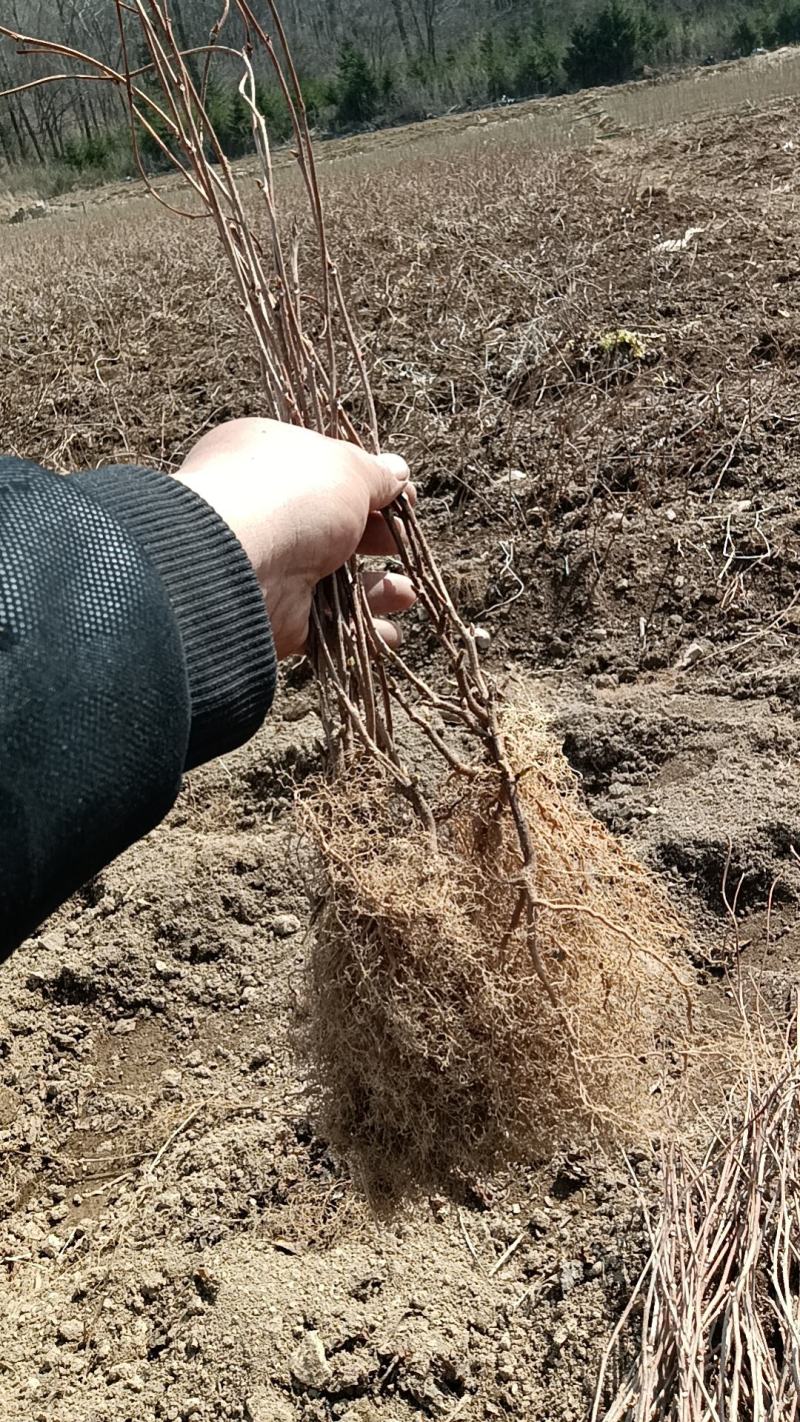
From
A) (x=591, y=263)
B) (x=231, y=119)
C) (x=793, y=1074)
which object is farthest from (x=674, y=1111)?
(x=231, y=119)

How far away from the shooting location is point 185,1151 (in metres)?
2.14

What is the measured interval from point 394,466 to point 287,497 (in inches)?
12.5

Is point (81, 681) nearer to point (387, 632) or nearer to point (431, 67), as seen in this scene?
point (387, 632)

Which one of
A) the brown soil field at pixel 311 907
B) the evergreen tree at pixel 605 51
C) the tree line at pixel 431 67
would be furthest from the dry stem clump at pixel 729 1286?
the evergreen tree at pixel 605 51

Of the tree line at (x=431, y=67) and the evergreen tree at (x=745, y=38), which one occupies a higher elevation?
the tree line at (x=431, y=67)

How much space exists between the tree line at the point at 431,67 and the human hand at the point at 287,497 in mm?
21131

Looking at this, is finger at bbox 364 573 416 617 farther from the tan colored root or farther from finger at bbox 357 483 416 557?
the tan colored root

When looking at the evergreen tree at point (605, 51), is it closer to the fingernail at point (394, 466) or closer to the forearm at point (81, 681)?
the fingernail at point (394, 466)

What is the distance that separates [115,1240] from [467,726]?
49.6 inches

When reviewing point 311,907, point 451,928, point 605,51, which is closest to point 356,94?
point 605,51

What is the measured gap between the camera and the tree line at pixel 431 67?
74.4ft

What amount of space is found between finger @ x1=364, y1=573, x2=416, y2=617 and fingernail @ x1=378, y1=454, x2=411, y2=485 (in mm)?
129

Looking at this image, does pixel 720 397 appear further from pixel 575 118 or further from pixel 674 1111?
pixel 575 118

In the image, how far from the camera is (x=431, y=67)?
27094 mm
